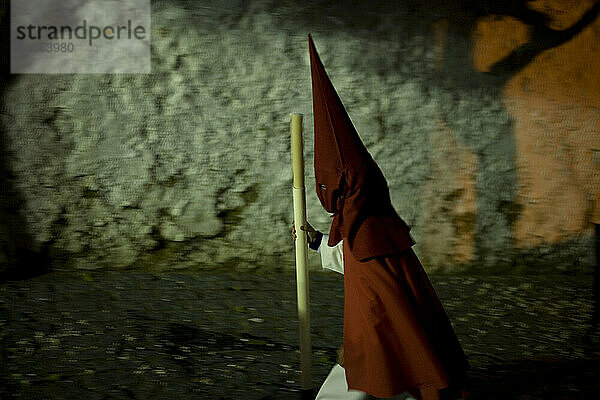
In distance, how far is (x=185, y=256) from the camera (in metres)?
6.05

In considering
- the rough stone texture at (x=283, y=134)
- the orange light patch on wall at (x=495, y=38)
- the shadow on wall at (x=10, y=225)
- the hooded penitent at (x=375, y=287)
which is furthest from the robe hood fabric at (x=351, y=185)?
the shadow on wall at (x=10, y=225)

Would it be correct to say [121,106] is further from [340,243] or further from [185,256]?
[340,243]

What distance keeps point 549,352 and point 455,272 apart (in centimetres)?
171

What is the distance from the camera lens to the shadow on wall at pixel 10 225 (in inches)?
228

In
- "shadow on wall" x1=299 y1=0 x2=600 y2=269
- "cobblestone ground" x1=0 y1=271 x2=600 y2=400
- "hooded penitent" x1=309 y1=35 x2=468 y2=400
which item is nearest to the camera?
"hooded penitent" x1=309 y1=35 x2=468 y2=400

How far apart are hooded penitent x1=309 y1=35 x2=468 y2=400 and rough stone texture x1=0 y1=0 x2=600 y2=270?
2849mm

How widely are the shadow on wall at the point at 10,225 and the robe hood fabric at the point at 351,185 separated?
11.4 feet

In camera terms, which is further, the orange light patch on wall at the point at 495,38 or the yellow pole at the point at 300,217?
the orange light patch on wall at the point at 495,38

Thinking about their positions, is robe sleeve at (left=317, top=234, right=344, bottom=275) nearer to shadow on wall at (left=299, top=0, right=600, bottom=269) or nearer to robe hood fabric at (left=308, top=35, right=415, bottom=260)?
robe hood fabric at (left=308, top=35, right=415, bottom=260)

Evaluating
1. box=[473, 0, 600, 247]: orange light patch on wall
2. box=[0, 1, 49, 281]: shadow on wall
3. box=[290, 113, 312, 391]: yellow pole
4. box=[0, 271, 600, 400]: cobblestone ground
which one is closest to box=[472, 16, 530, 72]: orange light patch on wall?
box=[473, 0, 600, 247]: orange light patch on wall

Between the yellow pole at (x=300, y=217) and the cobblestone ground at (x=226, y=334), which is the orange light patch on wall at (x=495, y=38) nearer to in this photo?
the cobblestone ground at (x=226, y=334)

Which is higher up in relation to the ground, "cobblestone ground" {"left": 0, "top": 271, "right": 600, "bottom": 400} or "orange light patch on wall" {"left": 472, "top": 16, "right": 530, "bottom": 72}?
"orange light patch on wall" {"left": 472, "top": 16, "right": 530, "bottom": 72}

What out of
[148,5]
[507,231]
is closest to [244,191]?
[148,5]

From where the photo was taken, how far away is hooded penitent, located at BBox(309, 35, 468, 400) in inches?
118
